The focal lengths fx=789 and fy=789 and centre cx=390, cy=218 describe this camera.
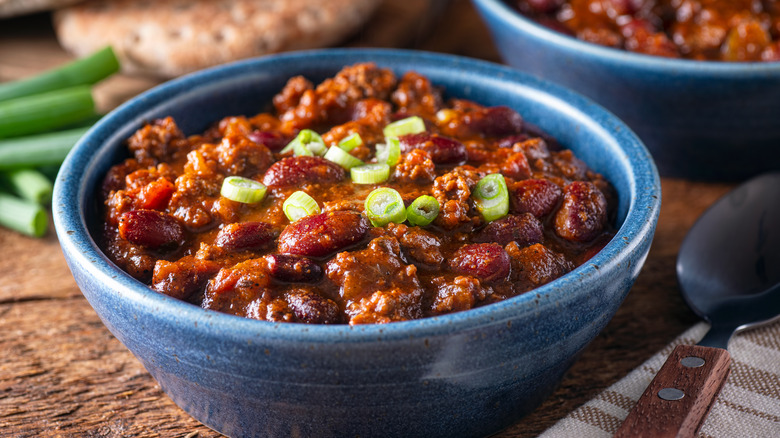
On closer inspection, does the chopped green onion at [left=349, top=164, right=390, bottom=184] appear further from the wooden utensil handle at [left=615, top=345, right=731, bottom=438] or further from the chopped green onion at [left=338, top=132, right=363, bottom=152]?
the wooden utensil handle at [left=615, top=345, right=731, bottom=438]

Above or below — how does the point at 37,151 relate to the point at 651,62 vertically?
below

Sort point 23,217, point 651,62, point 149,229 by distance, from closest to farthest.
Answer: point 149,229, point 651,62, point 23,217

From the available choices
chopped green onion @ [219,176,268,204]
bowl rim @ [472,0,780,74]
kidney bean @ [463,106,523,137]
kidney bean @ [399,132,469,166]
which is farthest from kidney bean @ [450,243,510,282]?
bowl rim @ [472,0,780,74]

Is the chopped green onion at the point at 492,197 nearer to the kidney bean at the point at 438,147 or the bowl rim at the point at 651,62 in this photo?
the kidney bean at the point at 438,147

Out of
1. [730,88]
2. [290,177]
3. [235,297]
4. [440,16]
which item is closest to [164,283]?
[235,297]

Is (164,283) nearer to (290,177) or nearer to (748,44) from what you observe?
(290,177)

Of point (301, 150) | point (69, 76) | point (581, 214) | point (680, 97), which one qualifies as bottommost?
point (69, 76)

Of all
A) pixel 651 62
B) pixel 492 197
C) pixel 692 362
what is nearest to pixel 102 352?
pixel 492 197

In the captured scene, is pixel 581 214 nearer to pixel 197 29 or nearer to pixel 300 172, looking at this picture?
pixel 300 172
